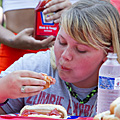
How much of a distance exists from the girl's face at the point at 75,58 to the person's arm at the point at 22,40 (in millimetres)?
456

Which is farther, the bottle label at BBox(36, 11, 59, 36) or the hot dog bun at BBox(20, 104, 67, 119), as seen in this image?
the bottle label at BBox(36, 11, 59, 36)

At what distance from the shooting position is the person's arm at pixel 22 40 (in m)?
1.98

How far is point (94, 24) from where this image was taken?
147cm

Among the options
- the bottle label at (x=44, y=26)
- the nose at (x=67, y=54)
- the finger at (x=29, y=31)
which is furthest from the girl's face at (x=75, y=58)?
the finger at (x=29, y=31)

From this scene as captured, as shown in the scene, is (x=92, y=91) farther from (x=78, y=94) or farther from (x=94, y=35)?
(x=94, y=35)

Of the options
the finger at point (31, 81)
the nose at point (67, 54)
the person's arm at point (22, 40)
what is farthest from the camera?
the person's arm at point (22, 40)

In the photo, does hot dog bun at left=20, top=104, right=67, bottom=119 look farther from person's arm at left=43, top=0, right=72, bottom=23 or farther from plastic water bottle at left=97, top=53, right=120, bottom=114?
person's arm at left=43, top=0, right=72, bottom=23

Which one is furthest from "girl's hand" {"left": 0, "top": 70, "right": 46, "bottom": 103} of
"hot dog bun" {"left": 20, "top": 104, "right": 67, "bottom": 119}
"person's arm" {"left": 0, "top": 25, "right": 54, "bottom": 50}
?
"person's arm" {"left": 0, "top": 25, "right": 54, "bottom": 50}

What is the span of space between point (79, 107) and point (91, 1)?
68 cm

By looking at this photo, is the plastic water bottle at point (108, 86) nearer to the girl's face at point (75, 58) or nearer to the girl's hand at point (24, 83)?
the girl's face at point (75, 58)

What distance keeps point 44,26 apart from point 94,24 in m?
0.41

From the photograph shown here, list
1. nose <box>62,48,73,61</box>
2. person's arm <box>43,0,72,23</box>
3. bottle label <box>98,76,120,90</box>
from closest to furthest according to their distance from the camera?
bottle label <box>98,76,120,90</box> < nose <box>62,48,73,61</box> < person's arm <box>43,0,72,23</box>

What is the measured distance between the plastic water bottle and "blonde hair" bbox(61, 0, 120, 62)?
149 millimetres

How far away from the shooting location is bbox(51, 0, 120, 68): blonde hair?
4.69 ft
